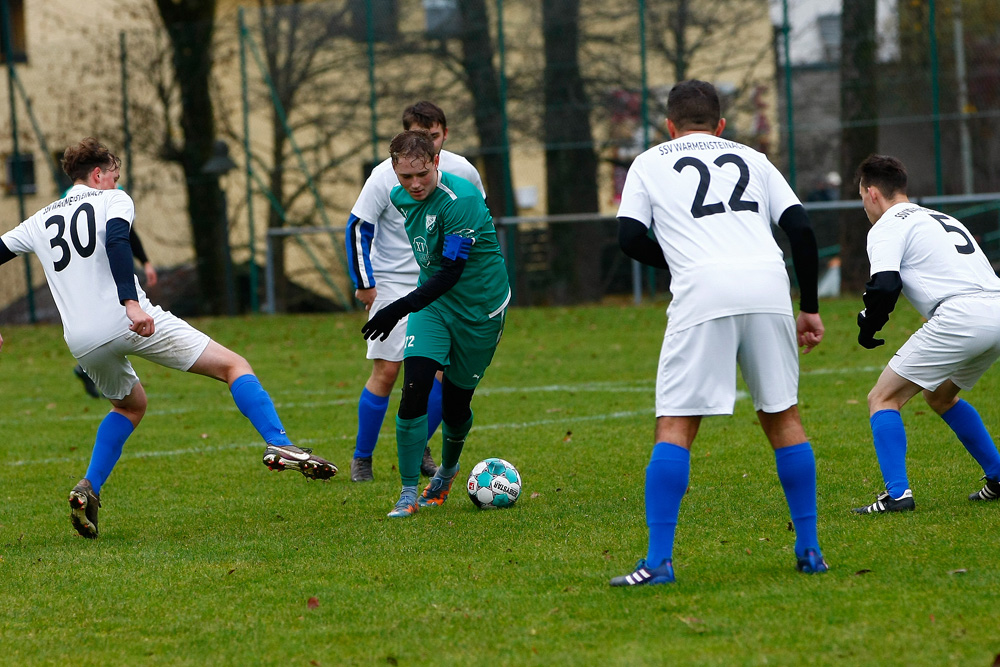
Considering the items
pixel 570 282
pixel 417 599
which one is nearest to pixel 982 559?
pixel 417 599

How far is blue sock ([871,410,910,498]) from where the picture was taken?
5633mm

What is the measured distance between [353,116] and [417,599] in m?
18.6

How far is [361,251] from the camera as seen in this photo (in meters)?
7.12

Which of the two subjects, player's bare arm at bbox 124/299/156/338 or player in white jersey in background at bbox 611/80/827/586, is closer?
player in white jersey in background at bbox 611/80/827/586

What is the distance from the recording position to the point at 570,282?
20.9 metres

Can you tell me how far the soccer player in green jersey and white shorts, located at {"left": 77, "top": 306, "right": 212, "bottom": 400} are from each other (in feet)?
2.91

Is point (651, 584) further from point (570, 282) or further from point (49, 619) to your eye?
point (570, 282)

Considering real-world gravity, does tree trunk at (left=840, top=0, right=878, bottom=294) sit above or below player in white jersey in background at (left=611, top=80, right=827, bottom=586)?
above

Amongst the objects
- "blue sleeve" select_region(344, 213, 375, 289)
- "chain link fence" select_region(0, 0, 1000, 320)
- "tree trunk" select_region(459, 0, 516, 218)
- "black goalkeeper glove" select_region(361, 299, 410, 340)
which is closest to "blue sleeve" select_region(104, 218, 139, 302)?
"black goalkeeper glove" select_region(361, 299, 410, 340)

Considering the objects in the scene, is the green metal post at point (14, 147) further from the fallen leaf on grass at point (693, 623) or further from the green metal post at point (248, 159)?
the fallen leaf on grass at point (693, 623)

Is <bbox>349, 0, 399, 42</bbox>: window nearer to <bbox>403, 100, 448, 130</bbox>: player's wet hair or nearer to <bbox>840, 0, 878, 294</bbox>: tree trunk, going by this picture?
<bbox>840, 0, 878, 294</bbox>: tree trunk

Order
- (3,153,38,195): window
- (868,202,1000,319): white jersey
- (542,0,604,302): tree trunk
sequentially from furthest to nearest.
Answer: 1. (3,153,38,195): window
2. (542,0,604,302): tree trunk
3. (868,202,1000,319): white jersey

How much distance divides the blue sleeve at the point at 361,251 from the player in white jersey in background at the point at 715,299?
2.83 m

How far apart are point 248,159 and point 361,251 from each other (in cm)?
1644
